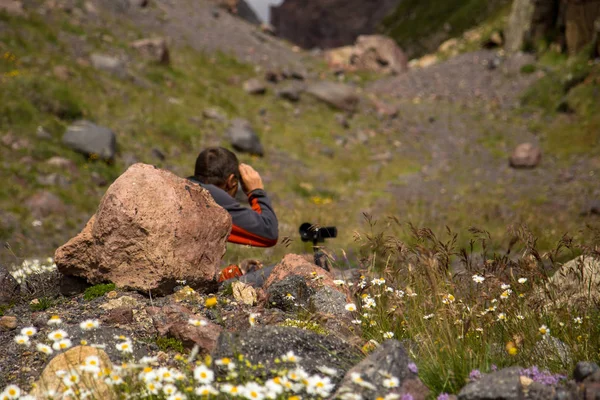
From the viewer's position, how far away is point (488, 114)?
2472 cm

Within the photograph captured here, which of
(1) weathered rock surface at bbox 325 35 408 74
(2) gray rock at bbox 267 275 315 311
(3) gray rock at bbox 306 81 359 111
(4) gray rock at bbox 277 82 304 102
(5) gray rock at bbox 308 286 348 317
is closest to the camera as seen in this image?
(5) gray rock at bbox 308 286 348 317

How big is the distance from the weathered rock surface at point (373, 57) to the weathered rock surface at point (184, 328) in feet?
109

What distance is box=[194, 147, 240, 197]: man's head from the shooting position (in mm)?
5914

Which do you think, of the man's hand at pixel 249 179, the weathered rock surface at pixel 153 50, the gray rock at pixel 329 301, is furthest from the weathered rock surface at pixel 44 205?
the weathered rock surface at pixel 153 50

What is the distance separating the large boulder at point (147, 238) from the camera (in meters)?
4.95

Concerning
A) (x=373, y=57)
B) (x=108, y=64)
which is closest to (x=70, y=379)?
(x=108, y=64)

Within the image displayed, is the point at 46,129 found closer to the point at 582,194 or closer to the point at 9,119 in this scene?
the point at 9,119

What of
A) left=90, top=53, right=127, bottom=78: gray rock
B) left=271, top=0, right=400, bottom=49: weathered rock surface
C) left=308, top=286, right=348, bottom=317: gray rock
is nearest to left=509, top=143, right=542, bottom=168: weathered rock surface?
left=90, top=53, right=127, bottom=78: gray rock

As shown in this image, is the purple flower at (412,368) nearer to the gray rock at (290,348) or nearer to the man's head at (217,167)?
the gray rock at (290,348)

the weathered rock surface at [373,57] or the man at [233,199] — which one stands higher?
the weathered rock surface at [373,57]

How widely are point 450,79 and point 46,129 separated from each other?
22.6 meters

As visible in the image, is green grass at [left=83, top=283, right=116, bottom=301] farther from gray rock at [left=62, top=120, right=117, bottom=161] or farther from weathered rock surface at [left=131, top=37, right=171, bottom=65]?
weathered rock surface at [left=131, top=37, right=171, bottom=65]

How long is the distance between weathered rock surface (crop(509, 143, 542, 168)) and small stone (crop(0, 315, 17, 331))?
1714cm

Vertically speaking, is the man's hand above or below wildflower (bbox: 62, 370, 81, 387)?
above
